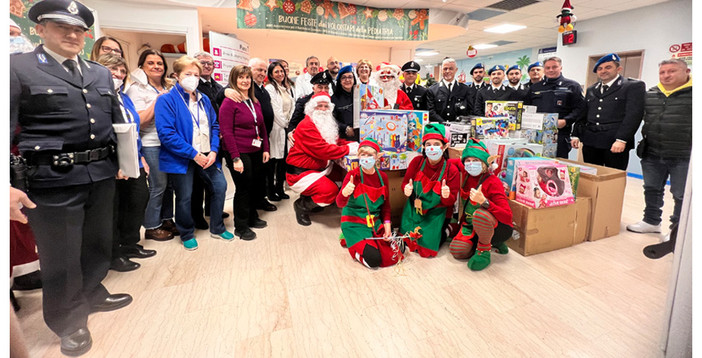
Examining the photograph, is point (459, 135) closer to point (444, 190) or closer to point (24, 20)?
point (444, 190)

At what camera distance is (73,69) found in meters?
1.55

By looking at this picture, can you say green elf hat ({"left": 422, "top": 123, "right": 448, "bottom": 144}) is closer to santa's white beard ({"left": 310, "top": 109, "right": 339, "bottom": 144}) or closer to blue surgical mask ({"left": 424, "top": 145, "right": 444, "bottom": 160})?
blue surgical mask ({"left": 424, "top": 145, "right": 444, "bottom": 160})

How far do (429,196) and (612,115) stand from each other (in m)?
2.22

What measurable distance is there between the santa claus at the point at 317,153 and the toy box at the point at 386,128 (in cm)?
43

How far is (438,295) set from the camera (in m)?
2.18

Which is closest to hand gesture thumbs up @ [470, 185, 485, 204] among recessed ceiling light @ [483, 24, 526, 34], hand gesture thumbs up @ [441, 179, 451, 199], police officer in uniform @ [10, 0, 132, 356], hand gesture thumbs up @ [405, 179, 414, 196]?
hand gesture thumbs up @ [441, 179, 451, 199]

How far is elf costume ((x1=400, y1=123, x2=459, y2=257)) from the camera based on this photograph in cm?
268

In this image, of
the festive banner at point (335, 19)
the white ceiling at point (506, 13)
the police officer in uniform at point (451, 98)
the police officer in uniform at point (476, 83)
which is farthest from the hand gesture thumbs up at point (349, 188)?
the white ceiling at point (506, 13)

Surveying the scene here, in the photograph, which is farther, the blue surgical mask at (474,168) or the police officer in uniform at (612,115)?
the police officer in uniform at (612,115)

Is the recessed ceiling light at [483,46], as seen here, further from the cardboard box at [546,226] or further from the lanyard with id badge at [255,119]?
the lanyard with id badge at [255,119]

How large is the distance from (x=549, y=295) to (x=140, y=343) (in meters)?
2.40

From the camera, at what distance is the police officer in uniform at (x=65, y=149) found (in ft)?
4.60

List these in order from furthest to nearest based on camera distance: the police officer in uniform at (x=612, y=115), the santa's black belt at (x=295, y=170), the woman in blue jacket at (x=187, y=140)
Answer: the santa's black belt at (x=295, y=170), the police officer in uniform at (x=612, y=115), the woman in blue jacket at (x=187, y=140)

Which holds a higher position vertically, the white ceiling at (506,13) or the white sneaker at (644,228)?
the white ceiling at (506,13)
